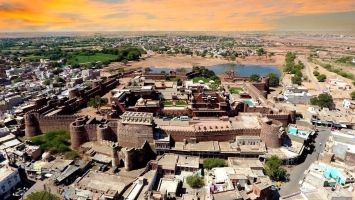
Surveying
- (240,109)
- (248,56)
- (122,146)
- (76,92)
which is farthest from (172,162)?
(248,56)

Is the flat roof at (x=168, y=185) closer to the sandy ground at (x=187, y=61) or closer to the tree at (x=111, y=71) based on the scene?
the tree at (x=111, y=71)

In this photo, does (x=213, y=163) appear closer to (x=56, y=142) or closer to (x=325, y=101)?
(x=56, y=142)

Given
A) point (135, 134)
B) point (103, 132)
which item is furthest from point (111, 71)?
point (135, 134)

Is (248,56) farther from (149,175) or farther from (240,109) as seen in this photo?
(149,175)

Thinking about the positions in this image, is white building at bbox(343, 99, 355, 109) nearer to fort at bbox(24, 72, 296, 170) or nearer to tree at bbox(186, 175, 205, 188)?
fort at bbox(24, 72, 296, 170)

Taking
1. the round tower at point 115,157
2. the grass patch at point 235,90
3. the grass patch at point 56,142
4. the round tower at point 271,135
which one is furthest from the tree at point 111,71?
the round tower at point 271,135
